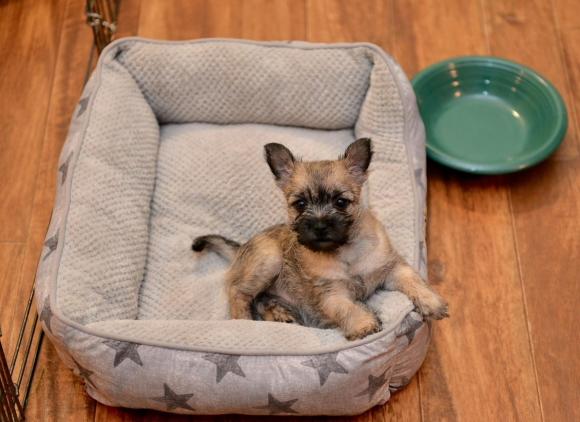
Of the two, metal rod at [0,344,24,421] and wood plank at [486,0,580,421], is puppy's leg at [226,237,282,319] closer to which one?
metal rod at [0,344,24,421]

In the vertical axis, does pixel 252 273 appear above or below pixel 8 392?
above

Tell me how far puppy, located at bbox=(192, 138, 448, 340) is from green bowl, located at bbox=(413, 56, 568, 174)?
777mm

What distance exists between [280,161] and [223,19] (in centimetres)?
168

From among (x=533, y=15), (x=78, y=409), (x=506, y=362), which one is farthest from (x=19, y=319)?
(x=533, y=15)

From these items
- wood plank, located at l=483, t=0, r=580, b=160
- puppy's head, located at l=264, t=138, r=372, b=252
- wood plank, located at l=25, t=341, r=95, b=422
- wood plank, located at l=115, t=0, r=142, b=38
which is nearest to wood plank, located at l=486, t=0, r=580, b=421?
wood plank, located at l=483, t=0, r=580, b=160

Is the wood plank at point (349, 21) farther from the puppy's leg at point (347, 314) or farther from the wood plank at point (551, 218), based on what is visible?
the puppy's leg at point (347, 314)

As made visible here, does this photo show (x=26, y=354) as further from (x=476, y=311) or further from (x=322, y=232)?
(x=476, y=311)

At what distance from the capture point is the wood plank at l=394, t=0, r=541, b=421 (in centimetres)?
289

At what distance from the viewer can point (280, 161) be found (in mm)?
2771

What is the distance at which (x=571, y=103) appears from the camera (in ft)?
12.3

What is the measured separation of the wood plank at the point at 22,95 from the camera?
3490 mm

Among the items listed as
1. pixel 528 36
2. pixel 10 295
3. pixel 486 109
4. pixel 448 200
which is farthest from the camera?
pixel 528 36

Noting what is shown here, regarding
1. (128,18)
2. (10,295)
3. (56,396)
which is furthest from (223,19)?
(56,396)

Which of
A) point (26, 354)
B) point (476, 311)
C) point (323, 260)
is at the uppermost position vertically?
point (323, 260)
